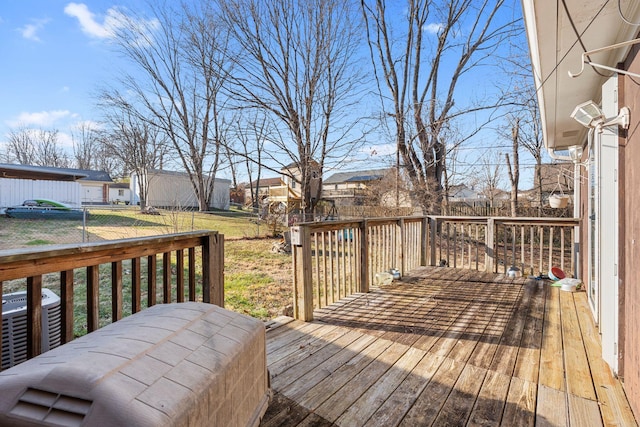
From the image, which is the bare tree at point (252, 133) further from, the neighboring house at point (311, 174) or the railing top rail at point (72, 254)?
the railing top rail at point (72, 254)

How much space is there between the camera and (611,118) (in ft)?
7.01

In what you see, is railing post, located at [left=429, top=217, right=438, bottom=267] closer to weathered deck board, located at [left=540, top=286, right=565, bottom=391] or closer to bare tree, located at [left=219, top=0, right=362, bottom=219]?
weathered deck board, located at [left=540, top=286, right=565, bottom=391]

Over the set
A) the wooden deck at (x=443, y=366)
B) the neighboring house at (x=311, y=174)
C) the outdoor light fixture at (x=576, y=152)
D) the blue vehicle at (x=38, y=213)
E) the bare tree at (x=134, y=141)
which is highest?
the bare tree at (x=134, y=141)

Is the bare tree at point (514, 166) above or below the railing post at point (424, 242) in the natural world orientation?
above

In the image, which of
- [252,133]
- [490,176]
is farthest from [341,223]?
[490,176]

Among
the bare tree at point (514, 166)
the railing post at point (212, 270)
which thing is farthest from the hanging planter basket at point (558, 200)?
the bare tree at point (514, 166)

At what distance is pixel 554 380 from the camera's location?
2.08 metres

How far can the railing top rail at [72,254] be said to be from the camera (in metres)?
1.20

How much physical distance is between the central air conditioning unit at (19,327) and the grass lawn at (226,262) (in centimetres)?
248

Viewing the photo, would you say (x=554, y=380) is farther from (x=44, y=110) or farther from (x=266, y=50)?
(x=44, y=110)

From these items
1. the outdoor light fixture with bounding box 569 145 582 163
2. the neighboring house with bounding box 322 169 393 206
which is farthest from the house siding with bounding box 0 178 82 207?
the outdoor light fixture with bounding box 569 145 582 163

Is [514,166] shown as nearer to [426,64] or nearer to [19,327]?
Answer: [426,64]

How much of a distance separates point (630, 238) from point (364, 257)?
8.37 ft

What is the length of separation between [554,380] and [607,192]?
1397 millimetres
